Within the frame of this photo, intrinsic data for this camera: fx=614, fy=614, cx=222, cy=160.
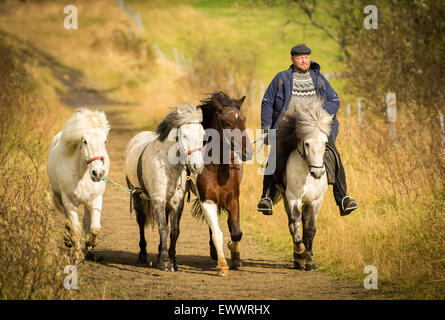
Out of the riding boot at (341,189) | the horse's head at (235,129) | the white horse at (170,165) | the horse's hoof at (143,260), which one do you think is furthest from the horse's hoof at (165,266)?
the riding boot at (341,189)

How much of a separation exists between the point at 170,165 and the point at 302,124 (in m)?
1.70

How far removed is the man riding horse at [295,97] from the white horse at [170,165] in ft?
3.52

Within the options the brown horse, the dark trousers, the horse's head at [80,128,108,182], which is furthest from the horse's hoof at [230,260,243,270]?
the horse's head at [80,128,108,182]

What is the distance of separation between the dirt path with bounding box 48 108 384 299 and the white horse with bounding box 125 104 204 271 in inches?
18.6

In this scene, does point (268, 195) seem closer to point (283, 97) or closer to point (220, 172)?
point (220, 172)

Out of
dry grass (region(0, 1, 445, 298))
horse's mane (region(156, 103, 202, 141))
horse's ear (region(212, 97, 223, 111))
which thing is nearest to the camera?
dry grass (region(0, 1, 445, 298))

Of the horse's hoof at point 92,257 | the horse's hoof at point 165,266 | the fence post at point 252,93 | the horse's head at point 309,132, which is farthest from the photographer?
the fence post at point 252,93

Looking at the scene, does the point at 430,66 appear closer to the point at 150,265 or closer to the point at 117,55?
the point at 150,265

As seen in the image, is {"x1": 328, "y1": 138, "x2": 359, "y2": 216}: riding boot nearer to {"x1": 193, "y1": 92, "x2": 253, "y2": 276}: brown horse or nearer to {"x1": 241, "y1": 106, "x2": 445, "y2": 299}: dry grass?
{"x1": 241, "y1": 106, "x2": 445, "y2": 299}: dry grass

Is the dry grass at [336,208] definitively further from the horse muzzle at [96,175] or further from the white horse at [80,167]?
the horse muzzle at [96,175]

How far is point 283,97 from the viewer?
314 inches

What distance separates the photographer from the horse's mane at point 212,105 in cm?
747

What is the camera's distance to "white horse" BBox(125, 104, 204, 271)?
7.18 metres

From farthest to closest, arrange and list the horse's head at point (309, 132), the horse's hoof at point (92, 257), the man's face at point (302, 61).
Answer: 1. the horse's hoof at point (92, 257)
2. the man's face at point (302, 61)
3. the horse's head at point (309, 132)
